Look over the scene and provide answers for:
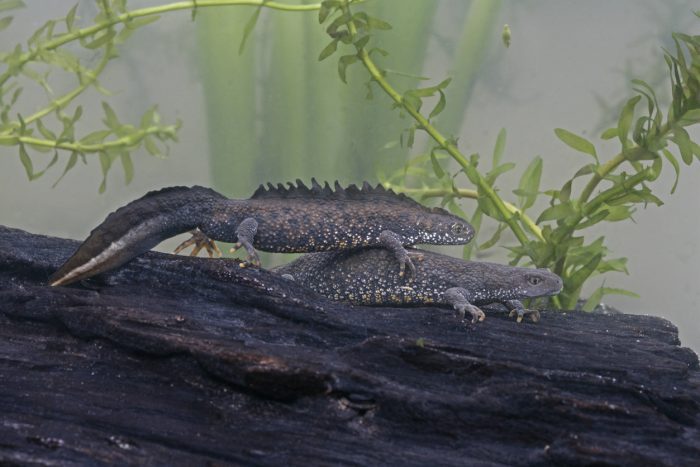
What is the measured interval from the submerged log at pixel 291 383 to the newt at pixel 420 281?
0.76 m

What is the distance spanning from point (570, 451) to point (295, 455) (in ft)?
3.80

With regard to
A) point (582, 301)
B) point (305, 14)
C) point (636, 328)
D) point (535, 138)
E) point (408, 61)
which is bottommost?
point (582, 301)

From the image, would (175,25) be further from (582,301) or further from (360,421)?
(360,421)

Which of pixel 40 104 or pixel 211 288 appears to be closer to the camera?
pixel 211 288

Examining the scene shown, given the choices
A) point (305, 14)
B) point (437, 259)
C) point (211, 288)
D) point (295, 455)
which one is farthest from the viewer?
point (305, 14)

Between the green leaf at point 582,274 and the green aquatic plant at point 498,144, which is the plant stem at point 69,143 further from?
the green leaf at point 582,274

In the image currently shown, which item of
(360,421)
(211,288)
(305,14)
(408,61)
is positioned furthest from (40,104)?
(360,421)

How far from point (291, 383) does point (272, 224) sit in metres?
2.00

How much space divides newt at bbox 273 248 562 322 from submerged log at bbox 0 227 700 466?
76 cm

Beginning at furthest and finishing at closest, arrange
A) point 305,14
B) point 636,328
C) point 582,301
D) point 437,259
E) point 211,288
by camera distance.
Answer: point 305,14 → point 582,301 → point 437,259 → point 636,328 → point 211,288

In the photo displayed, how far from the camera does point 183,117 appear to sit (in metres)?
7.79

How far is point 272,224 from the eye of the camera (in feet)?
14.9

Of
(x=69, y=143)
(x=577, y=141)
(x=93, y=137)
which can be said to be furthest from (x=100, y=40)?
(x=577, y=141)

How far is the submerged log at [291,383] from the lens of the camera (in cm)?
250
